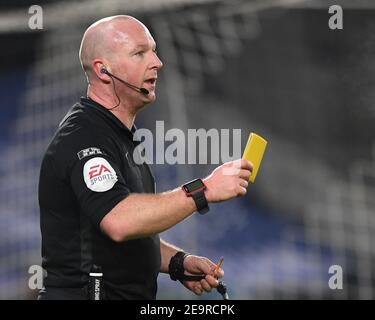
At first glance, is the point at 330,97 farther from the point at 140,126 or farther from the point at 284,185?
the point at 140,126

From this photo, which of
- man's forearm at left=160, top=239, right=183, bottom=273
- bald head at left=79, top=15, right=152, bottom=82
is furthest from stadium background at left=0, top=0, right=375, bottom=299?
bald head at left=79, top=15, right=152, bottom=82

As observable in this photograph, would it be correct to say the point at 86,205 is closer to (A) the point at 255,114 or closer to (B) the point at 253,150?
(B) the point at 253,150

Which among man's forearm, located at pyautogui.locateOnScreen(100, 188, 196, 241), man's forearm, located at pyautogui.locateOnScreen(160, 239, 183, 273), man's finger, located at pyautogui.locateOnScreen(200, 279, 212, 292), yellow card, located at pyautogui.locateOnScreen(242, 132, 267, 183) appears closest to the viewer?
man's forearm, located at pyautogui.locateOnScreen(100, 188, 196, 241)

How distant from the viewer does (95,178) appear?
2096 mm

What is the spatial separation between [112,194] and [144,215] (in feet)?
0.34

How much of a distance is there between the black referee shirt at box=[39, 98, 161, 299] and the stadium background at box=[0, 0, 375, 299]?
62.1 inches

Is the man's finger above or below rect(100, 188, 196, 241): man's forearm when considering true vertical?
below

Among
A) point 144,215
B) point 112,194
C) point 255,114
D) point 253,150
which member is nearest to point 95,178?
point 112,194

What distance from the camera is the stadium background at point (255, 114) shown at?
392 cm

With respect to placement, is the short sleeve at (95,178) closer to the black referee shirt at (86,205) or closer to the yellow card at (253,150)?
the black referee shirt at (86,205)

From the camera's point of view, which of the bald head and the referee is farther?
the bald head

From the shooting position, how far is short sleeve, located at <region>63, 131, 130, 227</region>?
2.07 metres

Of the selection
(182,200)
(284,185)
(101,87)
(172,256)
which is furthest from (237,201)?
(182,200)

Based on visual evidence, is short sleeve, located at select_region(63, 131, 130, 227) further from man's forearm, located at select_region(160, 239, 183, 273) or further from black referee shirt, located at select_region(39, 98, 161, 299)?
man's forearm, located at select_region(160, 239, 183, 273)
